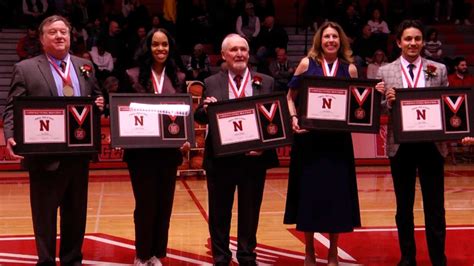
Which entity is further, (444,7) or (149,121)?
(444,7)

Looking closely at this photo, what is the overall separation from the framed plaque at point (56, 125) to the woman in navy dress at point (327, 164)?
1.52m

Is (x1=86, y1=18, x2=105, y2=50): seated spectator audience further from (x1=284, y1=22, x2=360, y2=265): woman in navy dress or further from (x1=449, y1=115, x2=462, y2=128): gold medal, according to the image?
(x1=449, y1=115, x2=462, y2=128): gold medal

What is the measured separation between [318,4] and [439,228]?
40.7 ft

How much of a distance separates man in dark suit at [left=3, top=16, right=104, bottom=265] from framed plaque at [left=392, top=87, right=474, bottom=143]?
222cm

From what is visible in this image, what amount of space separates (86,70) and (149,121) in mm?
606

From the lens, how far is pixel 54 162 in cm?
541

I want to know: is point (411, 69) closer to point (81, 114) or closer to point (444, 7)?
point (81, 114)

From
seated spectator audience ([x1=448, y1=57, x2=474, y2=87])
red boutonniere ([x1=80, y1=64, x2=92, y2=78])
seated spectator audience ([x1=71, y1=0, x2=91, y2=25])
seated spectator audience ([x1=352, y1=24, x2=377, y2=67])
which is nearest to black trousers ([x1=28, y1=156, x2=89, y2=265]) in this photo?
red boutonniere ([x1=80, y1=64, x2=92, y2=78])

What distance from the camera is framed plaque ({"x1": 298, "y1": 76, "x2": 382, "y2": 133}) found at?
18.4ft

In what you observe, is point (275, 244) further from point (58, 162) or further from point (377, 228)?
point (58, 162)

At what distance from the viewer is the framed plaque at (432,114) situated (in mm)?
5570

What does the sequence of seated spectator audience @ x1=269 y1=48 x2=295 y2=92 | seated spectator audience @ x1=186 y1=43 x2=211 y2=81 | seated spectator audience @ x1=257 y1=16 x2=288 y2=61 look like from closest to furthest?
seated spectator audience @ x1=186 y1=43 x2=211 y2=81 → seated spectator audience @ x1=269 y1=48 x2=295 y2=92 → seated spectator audience @ x1=257 y1=16 x2=288 y2=61

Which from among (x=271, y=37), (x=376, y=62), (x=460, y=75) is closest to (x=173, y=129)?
(x=460, y=75)

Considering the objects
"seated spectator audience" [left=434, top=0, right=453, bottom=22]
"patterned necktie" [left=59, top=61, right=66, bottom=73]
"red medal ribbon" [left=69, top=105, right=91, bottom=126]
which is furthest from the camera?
"seated spectator audience" [left=434, top=0, right=453, bottom=22]
